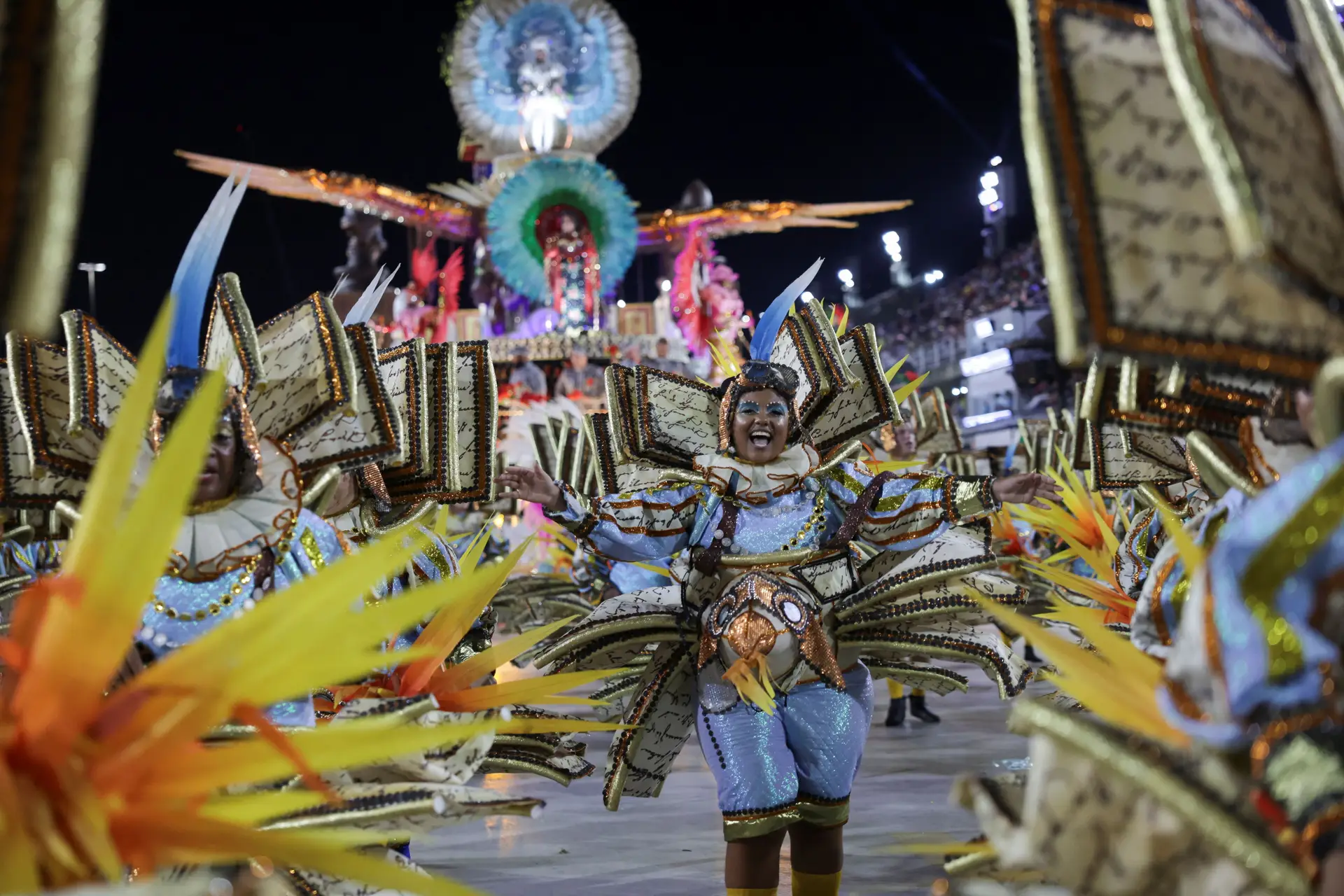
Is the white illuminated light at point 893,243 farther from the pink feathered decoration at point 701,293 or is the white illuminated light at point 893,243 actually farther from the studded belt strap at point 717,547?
the studded belt strap at point 717,547

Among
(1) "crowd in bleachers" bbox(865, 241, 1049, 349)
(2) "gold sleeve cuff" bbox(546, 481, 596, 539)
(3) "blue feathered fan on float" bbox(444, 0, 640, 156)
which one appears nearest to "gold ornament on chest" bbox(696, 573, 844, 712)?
(2) "gold sleeve cuff" bbox(546, 481, 596, 539)

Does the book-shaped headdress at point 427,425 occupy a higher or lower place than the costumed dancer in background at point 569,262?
lower

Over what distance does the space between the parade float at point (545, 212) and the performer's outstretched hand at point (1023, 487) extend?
18982 millimetres

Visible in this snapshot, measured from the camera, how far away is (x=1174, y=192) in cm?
162

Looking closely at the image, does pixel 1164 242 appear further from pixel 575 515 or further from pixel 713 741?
pixel 575 515

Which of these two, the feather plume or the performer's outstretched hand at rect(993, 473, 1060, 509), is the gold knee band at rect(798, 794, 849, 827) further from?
the feather plume

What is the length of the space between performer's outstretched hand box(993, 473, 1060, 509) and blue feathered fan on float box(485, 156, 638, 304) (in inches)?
795

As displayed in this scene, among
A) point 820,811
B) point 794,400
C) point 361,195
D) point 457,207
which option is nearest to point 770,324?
point 794,400

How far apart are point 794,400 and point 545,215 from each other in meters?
20.0

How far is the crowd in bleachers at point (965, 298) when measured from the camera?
2867 cm

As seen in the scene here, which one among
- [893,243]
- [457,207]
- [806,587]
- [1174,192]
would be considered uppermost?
[893,243]

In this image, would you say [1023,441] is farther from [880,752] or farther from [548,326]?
[548,326]

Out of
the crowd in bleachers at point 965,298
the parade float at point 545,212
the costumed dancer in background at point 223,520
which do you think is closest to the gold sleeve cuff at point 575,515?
the costumed dancer in background at point 223,520

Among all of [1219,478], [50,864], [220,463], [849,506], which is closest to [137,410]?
[50,864]
